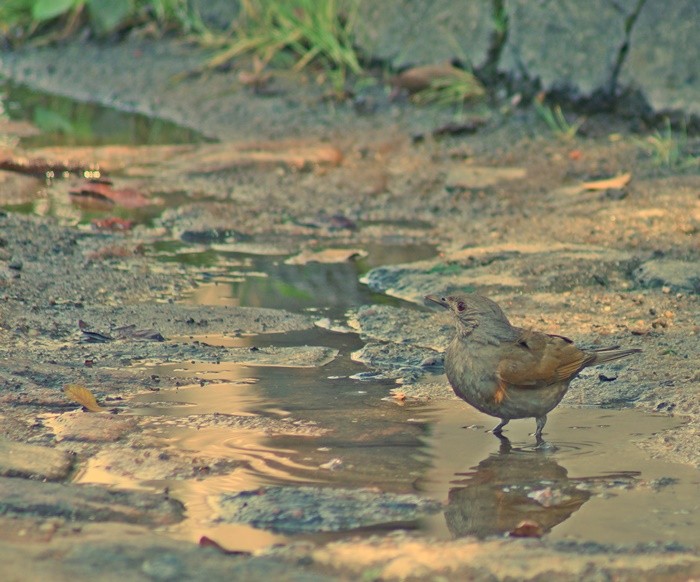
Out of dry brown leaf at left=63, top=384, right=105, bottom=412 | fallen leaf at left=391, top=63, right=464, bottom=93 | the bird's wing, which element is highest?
fallen leaf at left=391, top=63, right=464, bottom=93

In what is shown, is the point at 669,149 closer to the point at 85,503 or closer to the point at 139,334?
the point at 139,334

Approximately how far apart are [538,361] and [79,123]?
6473 millimetres

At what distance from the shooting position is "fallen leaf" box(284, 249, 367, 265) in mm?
6500

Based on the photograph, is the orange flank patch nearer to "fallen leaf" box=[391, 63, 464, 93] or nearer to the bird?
the bird

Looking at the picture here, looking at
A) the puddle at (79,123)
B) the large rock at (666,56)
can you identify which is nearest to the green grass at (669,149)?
the large rock at (666,56)

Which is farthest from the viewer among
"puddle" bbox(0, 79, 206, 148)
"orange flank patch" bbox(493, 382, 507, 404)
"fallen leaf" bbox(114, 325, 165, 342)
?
"puddle" bbox(0, 79, 206, 148)

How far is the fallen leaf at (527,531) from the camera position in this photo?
3.44 metres

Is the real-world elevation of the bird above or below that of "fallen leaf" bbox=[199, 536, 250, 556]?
above

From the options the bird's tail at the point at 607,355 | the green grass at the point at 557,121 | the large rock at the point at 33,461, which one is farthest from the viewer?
the green grass at the point at 557,121

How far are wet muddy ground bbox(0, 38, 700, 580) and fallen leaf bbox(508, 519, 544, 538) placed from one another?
12 mm

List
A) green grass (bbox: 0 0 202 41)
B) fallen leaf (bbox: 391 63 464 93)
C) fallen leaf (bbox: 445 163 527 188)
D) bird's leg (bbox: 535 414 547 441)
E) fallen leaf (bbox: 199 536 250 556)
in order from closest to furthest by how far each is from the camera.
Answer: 1. fallen leaf (bbox: 199 536 250 556)
2. bird's leg (bbox: 535 414 547 441)
3. fallen leaf (bbox: 445 163 527 188)
4. fallen leaf (bbox: 391 63 464 93)
5. green grass (bbox: 0 0 202 41)

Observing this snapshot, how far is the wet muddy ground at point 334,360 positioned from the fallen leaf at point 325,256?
20 millimetres

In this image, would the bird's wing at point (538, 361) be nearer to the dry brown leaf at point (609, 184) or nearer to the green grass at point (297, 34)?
the dry brown leaf at point (609, 184)

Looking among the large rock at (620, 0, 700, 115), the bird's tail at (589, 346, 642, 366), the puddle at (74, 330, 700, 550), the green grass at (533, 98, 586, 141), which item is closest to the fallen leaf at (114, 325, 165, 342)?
the puddle at (74, 330, 700, 550)
